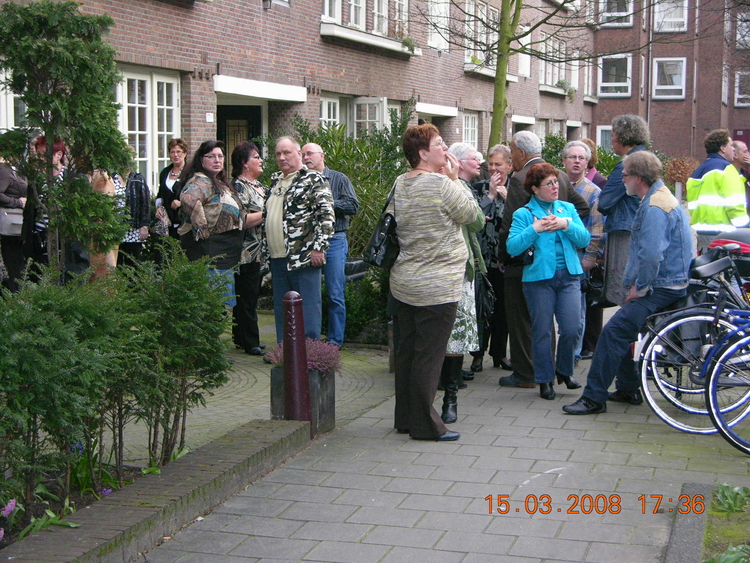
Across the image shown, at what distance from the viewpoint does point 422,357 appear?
5.95 m

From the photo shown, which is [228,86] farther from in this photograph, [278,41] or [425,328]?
[425,328]

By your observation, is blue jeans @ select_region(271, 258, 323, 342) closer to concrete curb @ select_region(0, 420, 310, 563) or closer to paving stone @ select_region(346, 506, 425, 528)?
concrete curb @ select_region(0, 420, 310, 563)

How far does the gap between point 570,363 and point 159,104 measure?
8.18 m

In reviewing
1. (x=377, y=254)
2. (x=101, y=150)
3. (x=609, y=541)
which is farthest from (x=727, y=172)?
(x=101, y=150)

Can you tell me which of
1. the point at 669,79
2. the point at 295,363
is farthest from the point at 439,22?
the point at 669,79

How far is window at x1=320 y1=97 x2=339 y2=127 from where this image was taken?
18422 millimetres

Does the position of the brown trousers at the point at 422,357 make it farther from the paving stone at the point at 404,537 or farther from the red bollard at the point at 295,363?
the paving stone at the point at 404,537

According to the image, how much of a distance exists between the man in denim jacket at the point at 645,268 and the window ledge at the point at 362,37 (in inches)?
464

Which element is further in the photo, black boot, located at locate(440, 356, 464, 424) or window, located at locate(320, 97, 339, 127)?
window, located at locate(320, 97, 339, 127)

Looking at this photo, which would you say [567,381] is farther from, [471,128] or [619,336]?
[471,128]

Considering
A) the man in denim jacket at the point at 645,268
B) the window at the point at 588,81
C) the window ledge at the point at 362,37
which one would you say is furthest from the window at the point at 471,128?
the man in denim jacket at the point at 645,268

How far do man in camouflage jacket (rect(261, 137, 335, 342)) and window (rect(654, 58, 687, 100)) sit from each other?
42.7 metres

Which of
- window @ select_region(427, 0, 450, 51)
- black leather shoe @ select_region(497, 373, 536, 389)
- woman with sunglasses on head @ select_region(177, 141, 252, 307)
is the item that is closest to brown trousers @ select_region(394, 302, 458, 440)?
black leather shoe @ select_region(497, 373, 536, 389)

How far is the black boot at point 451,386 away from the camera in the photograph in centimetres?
641
